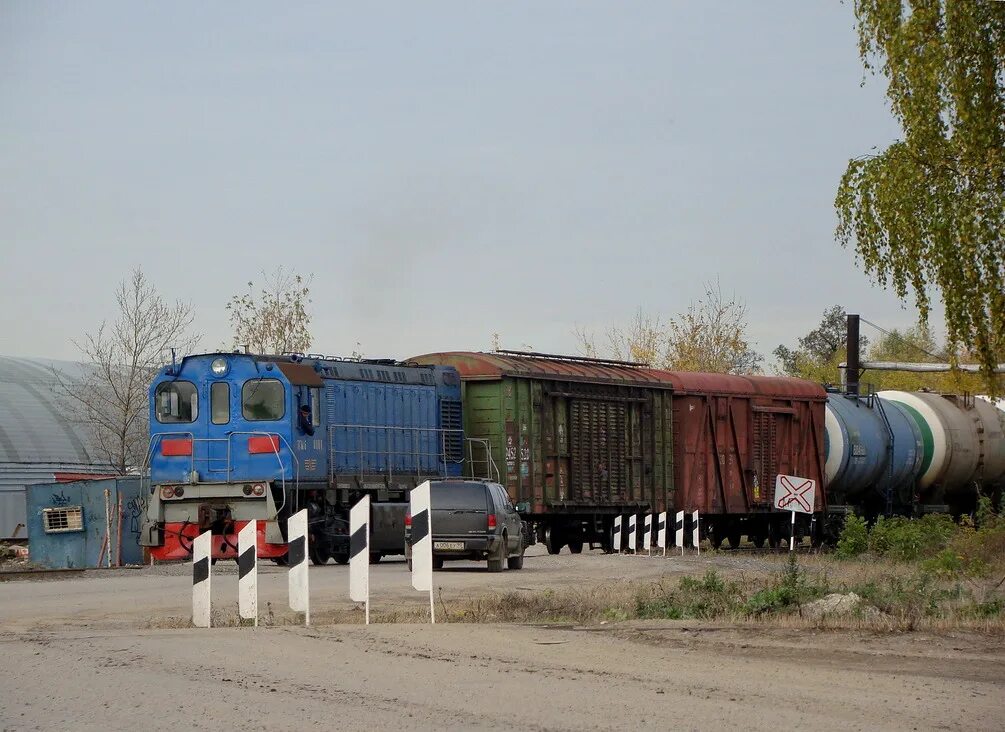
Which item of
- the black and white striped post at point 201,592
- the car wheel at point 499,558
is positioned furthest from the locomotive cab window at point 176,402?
the black and white striped post at point 201,592

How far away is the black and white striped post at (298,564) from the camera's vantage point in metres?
14.8

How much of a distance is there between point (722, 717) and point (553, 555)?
22252 millimetres

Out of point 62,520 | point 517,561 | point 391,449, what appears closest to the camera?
point 517,561

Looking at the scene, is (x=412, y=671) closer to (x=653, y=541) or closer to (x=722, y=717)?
(x=722, y=717)

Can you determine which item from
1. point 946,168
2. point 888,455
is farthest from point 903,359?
point 946,168

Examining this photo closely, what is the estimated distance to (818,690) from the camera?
9.39 meters

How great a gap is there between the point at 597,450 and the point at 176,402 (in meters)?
9.58

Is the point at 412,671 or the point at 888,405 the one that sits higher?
the point at 888,405

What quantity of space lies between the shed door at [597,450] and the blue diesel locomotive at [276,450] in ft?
13.1

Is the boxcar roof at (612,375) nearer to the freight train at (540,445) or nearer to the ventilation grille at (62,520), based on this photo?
the freight train at (540,445)

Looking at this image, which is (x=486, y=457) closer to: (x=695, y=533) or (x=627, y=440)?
(x=627, y=440)

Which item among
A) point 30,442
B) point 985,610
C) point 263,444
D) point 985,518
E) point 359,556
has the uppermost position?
point 30,442

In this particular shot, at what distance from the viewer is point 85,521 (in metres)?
31.9

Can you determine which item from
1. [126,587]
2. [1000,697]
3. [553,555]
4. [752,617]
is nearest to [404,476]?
[553,555]
